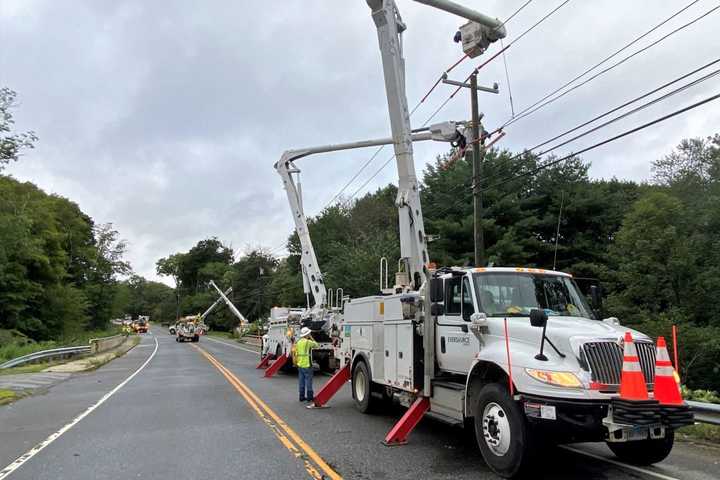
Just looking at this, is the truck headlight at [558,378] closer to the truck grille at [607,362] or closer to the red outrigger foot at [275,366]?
the truck grille at [607,362]

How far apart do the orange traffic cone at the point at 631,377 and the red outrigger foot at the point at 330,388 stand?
6.94m

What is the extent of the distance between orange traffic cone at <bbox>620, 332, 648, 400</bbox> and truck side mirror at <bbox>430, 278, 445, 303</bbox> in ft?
9.05

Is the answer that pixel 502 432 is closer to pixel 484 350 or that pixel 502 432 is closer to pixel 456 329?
pixel 484 350

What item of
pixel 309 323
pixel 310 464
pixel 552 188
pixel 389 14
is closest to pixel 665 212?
pixel 552 188

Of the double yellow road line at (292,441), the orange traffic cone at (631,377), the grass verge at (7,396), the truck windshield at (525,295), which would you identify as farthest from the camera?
the grass verge at (7,396)

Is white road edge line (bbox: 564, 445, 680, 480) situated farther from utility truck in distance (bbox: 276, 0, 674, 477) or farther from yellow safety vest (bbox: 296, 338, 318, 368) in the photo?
yellow safety vest (bbox: 296, 338, 318, 368)

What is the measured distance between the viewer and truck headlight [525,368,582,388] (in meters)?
5.73

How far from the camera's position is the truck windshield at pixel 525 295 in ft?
24.5

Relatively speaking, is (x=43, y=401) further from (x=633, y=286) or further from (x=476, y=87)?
(x=633, y=286)

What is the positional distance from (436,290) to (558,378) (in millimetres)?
2493

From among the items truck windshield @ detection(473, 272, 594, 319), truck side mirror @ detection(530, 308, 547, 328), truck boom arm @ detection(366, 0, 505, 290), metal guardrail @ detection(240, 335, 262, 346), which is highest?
truck boom arm @ detection(366, 0, 505, 290)

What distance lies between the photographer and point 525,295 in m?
7.64

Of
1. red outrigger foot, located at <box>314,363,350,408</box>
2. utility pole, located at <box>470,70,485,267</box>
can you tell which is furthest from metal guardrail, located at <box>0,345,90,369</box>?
utility pole, located at <box>470,70,485,267</box>

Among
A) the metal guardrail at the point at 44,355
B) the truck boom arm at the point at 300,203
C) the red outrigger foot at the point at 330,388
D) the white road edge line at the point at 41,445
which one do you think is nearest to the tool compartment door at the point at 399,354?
the red outrigger foot at the point at 330,388
